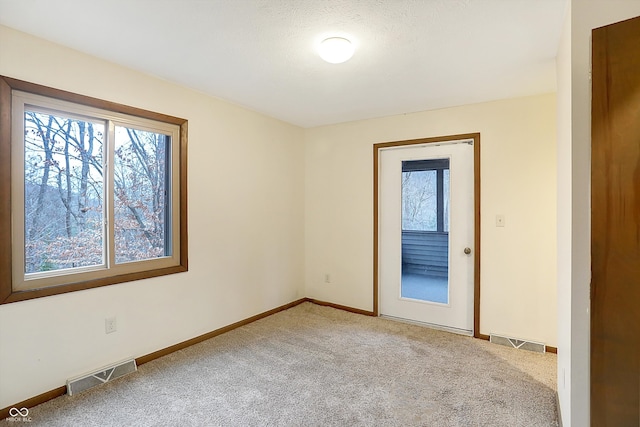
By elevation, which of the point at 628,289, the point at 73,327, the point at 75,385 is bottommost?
the point at 75,385

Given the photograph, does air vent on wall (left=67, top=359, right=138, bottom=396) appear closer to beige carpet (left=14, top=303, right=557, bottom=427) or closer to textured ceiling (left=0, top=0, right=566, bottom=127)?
beige carpet (left=14, top=303, right=557, bottom=427)

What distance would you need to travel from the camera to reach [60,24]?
1910mm

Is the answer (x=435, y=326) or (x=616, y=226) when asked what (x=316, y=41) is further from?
(x=435, y=326)

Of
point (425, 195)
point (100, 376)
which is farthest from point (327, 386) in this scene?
point (425, 195)

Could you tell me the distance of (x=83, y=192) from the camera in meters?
2.38

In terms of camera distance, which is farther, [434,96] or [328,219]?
[328,219]

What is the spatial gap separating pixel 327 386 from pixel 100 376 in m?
1.65

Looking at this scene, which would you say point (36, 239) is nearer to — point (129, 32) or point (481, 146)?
point (129, 32)

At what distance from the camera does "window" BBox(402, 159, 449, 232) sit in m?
3.49

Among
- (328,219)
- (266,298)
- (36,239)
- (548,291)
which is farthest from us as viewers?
(328,219)

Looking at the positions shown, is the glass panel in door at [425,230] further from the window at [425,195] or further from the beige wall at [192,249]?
the beige wall at [192,249]

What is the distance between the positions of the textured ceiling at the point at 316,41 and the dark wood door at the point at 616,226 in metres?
0.87

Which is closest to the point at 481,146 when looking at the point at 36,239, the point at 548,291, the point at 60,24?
the point at 548,291

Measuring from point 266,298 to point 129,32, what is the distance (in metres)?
2.90
